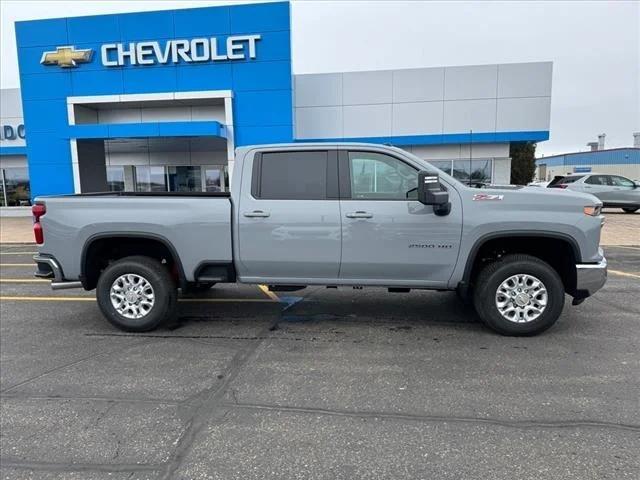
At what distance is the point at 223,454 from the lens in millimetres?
3031

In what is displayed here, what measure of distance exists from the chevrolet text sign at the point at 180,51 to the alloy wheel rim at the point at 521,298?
14.8 m

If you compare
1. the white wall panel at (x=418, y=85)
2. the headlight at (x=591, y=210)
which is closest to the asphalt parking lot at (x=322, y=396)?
the headlight at (x=591, y=210)

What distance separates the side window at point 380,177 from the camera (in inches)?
197

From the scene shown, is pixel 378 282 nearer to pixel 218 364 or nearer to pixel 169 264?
pixel 218 364

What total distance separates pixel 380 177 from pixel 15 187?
79.0 ft

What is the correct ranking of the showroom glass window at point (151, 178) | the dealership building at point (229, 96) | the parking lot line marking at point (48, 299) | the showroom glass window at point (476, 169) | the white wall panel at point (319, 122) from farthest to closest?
the showroom glass window at point (151, 178), the white wall panel at point (319, 122), the showroom glass window at point (476, 169), the dealership building at point (229, 96), the parking lot line marking at point (48, 299)

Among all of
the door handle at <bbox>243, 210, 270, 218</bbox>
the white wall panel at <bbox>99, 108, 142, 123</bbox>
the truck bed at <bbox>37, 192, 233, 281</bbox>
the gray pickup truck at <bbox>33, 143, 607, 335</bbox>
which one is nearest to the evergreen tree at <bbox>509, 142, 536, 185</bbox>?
the white wall panel at <bbox>99, 108, 142, 123</bbox>

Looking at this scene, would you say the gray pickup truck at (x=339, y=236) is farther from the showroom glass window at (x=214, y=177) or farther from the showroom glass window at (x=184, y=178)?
the showroom glass window at (x=184, y=178)

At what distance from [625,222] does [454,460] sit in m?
17.0

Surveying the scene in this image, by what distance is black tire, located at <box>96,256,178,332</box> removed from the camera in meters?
5.34

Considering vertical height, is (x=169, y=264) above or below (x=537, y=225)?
below

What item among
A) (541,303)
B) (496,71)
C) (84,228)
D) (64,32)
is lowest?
(541,303)

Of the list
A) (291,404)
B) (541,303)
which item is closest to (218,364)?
(291,404)

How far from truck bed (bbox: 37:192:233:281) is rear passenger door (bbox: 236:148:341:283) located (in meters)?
0.26
